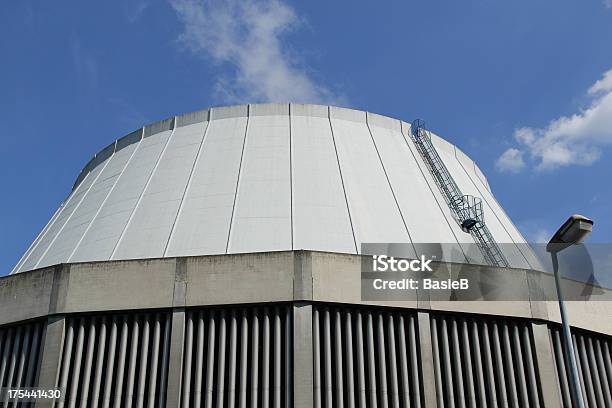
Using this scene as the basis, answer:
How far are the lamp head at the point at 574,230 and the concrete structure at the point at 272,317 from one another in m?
6.99

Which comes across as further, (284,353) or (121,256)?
(121,256)

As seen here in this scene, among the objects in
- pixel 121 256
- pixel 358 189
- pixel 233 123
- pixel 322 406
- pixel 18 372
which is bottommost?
pixel 322 406

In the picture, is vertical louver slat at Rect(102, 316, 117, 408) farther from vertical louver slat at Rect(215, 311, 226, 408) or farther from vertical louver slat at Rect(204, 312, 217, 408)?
vertical louver slat at Rect(215, 311, 226, 408)

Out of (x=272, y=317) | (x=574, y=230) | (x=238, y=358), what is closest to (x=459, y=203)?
(x=272, y=317)

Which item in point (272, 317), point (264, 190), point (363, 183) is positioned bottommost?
point (272, 317)

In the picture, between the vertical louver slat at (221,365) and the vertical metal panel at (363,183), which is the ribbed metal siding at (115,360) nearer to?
the vertical louver slat at (221,365)

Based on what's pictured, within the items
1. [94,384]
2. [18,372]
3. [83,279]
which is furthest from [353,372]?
[18,372]

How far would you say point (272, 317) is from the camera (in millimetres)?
15812

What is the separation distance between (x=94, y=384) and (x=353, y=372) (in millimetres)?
6792

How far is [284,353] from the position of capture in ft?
50.2

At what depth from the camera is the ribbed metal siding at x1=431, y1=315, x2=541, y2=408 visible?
15.8 metres

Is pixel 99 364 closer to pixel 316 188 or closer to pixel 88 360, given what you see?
pixel 88 360

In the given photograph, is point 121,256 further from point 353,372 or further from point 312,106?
point 312,106

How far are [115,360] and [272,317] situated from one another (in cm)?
439
